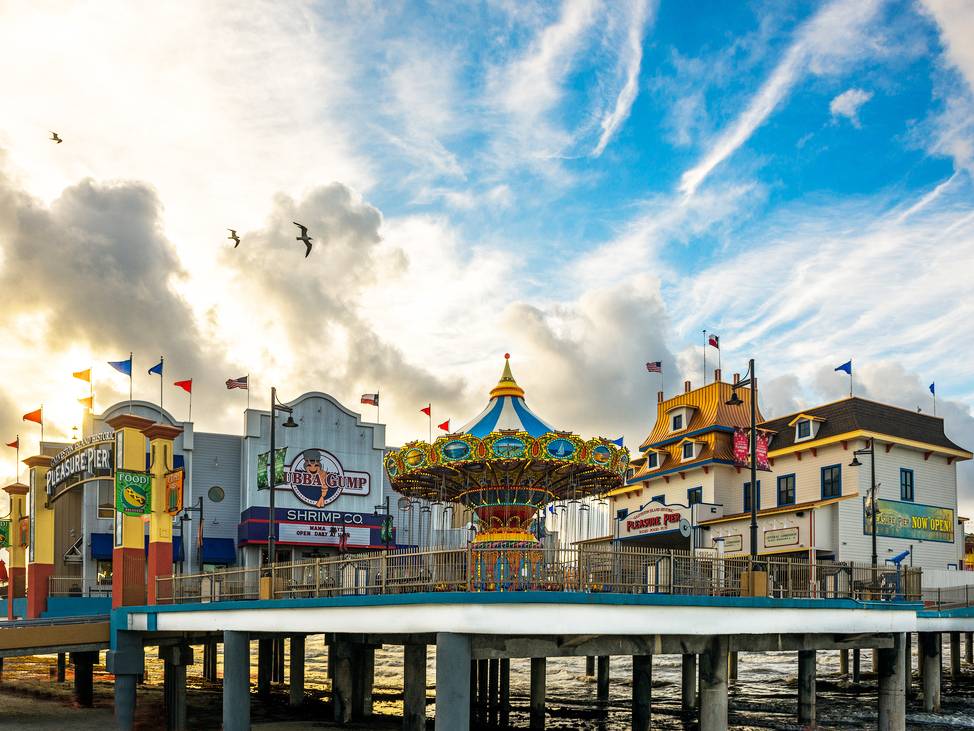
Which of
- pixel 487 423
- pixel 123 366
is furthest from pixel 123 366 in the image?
pixel 487 423

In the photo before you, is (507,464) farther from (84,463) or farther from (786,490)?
(786,490)

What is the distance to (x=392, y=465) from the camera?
37688 mm

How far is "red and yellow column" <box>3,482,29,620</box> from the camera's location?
56250 millimetres

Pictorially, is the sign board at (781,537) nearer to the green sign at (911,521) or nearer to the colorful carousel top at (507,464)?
the green sign at (911,521)

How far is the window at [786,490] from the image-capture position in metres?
54.2

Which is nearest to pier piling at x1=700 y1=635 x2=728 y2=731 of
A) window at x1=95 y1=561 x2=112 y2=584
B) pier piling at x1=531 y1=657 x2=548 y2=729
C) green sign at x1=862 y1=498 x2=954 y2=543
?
pier piling at x1=531 y1=657 x2=548 y2=729

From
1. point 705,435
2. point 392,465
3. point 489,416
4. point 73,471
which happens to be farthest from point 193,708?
point 705,435

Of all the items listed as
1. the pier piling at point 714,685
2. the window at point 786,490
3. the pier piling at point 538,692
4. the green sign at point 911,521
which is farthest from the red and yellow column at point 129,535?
the window at point 786,490

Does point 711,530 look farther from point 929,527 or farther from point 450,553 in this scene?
point 450,553

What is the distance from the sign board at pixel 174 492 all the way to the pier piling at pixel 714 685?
2060cm

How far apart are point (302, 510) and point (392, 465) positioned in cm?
3408

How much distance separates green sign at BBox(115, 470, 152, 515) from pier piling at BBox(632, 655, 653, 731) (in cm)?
1865

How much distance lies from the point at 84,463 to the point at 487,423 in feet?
57.3

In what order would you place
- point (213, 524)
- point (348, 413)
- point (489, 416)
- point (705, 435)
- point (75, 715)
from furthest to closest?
point (348, 413), point (213, 524), point (705, 435), point (75, 715), point (489, 416)
